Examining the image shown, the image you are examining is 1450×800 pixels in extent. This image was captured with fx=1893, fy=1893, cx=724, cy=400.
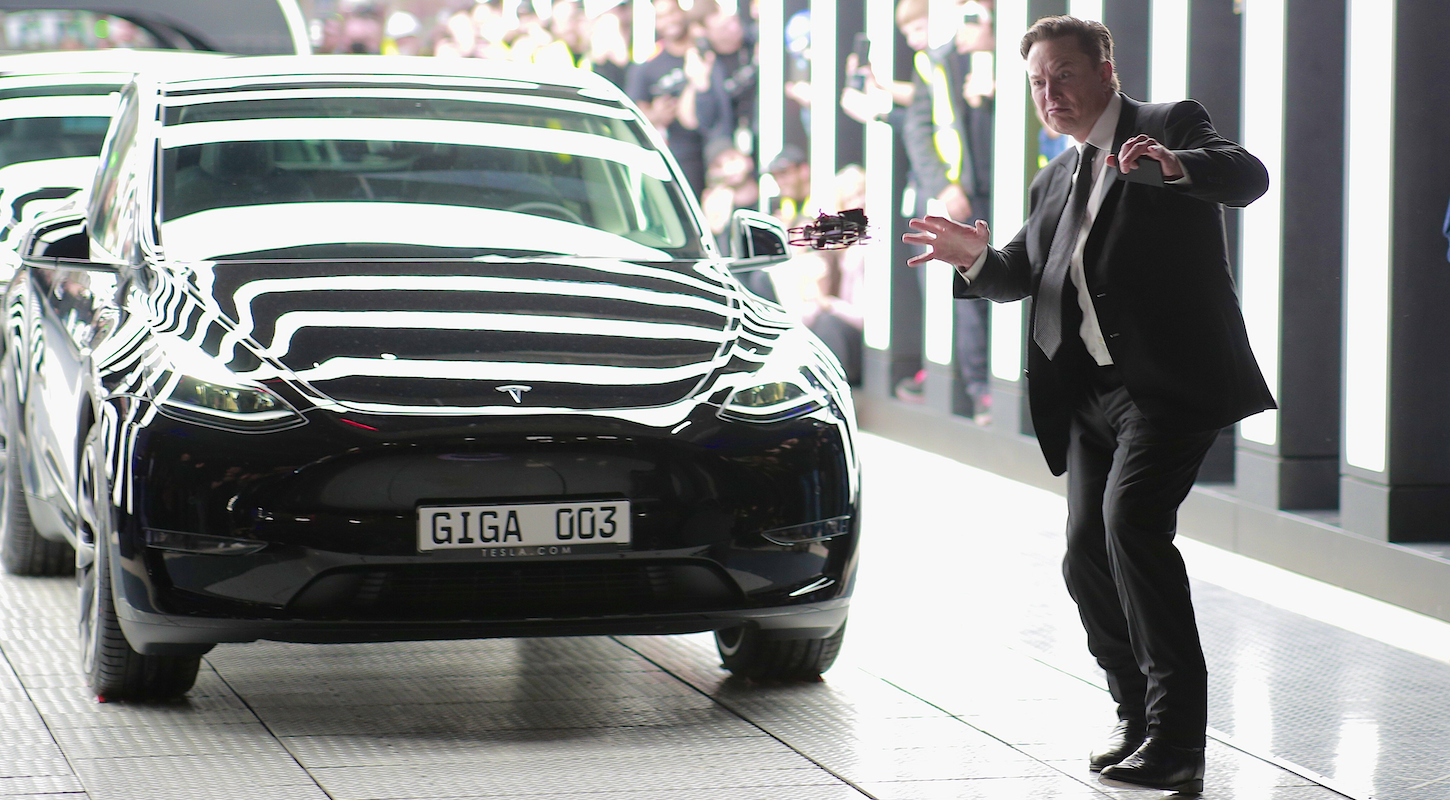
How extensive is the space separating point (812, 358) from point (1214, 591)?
2.24 meters

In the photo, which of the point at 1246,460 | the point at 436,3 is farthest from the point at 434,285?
the point at 436,3

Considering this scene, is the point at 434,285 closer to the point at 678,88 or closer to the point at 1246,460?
the point at 1246,460

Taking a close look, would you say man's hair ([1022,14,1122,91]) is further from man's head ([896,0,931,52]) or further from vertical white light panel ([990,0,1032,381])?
man's head ([896,0,931,52])

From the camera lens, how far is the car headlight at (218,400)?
13.1ft

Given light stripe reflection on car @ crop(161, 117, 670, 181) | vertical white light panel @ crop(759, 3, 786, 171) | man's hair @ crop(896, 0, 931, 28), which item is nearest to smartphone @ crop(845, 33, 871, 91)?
man's hair @ crop(896, 0, 931, 28)

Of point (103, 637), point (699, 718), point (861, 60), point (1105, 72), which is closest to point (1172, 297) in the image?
point (1105, 72)

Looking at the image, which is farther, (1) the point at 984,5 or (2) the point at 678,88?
(2) the point at 678,88

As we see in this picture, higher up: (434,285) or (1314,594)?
(434,285)

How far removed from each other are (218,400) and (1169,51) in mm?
4617

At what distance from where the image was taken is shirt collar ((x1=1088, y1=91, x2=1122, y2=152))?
152 inches

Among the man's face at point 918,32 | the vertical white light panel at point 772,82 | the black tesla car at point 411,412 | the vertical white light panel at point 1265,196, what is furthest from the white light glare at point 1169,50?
the vertical white light panel at point 772,82

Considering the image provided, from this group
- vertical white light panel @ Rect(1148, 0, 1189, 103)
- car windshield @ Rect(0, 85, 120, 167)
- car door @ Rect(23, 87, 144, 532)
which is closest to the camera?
car door @ Rect(23, 87, 144, 532)

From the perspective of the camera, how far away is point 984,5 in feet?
29.6

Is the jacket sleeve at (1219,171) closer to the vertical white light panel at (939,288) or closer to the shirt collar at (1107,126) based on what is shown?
the shirt collar at (1107,126)
